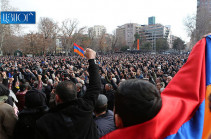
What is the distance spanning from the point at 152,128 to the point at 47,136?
0.87 metres

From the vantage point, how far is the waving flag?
845mm

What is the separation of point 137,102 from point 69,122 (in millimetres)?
730

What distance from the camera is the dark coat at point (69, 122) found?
4.38 feet

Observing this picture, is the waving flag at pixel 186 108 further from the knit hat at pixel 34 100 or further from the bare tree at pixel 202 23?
the bare tree at pixel 202 23

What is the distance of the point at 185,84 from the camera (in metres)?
1.10

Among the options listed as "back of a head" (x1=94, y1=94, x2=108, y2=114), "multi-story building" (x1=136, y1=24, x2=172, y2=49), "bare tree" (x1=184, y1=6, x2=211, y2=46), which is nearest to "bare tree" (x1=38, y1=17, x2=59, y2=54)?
"bare tree" (x1=184, y1=6, x2=211, y2=46)

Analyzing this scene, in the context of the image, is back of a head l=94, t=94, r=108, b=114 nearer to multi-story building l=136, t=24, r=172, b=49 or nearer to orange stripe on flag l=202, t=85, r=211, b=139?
orange stripe on flag l=202, t=85, r=211, b=139

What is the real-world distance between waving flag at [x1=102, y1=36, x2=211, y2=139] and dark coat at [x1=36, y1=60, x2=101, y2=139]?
0.58 m

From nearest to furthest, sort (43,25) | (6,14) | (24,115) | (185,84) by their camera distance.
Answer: (185,84) < (24,115) < (6,14) < (43,25)

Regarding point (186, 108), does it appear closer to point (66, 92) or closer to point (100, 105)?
point (66, 92)

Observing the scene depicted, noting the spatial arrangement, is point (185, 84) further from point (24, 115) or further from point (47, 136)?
point (24, 115)

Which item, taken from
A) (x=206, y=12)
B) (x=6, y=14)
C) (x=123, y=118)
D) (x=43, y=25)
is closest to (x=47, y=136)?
(x=123, y=118)

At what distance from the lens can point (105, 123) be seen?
218cm

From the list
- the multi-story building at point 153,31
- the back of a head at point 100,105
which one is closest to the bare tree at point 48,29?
the back of a head at point 100,105
